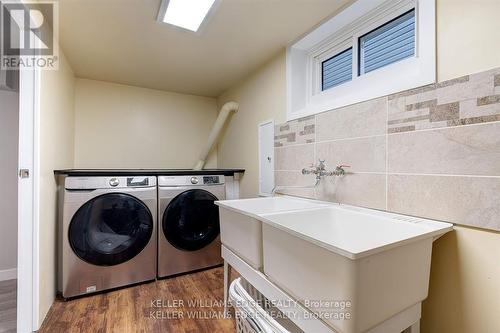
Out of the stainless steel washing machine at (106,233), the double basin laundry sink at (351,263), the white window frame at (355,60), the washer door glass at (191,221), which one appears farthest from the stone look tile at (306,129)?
the stainless steel washing machine at (106,233)

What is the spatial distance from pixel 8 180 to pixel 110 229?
1097mm

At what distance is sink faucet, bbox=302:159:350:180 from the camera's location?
140 cm

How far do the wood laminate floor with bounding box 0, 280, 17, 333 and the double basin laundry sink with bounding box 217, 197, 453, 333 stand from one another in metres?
1.55

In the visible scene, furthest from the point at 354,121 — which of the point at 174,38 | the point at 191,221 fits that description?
the point at 191,221

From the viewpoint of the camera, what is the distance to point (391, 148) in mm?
1165

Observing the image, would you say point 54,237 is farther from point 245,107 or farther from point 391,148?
point 391,148

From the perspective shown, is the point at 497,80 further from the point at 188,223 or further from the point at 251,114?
the point at 188,223

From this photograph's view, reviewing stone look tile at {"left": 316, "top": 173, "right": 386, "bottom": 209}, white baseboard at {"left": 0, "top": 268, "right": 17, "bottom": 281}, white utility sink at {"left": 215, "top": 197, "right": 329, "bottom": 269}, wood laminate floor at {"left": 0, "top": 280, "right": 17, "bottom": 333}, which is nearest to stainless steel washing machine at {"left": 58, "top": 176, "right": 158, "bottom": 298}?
wood laminate floor at {"left": 0, "top": 280, "right": 17, "bottom": 333}

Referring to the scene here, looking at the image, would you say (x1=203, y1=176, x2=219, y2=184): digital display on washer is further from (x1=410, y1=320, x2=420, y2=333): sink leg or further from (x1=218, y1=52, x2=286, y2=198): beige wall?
(x1=410, y1=320, x2=420, y2=333): sink leg

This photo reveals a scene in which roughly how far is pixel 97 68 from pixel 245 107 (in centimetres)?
146

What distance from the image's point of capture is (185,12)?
4.71 feet

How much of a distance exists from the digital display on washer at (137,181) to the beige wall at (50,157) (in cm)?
50

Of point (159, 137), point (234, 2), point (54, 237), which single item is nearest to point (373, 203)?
point (234, 2)

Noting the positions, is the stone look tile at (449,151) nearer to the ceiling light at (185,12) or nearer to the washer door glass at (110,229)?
the ceiling light at (185,12)
